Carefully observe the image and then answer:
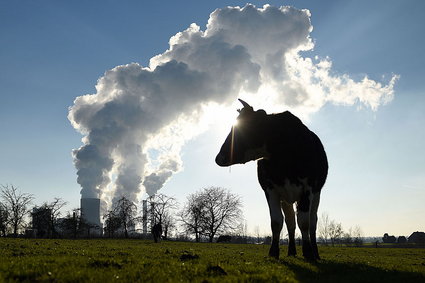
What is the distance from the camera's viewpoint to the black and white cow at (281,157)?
8.95m

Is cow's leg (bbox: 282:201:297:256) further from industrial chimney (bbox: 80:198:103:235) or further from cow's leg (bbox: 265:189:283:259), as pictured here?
industrial chimney (bbox: 80:198:103:235)

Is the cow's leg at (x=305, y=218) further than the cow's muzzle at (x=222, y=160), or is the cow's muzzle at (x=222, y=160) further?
the cow's muzzle at (x=222, y=160)

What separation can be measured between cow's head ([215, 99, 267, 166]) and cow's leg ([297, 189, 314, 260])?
1.49 meters

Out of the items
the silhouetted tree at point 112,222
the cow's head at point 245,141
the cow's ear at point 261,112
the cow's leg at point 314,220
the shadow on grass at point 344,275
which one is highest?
the cow's ear at point 261,112

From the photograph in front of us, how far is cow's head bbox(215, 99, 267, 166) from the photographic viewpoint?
9.24 m

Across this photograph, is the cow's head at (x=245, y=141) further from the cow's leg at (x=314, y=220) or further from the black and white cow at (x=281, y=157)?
the cow's leg at (x=314, y=220)

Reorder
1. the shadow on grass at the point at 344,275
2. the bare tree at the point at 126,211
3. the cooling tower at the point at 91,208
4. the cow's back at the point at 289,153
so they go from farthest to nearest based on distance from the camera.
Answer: the cooling tower at the point at 91,208
the bare tree at the point at 126,211
the cow's back at the point at 289,153
the shadow on grass at the point at 344,275

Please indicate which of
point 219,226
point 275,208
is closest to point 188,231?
point 219,226

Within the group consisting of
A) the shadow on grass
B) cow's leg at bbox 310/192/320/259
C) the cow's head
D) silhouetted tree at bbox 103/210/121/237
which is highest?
the cow's head

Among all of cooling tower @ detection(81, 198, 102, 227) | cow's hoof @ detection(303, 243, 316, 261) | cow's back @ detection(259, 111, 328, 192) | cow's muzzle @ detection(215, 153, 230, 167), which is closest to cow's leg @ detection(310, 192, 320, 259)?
cow's hoof @ detection(303, 243, 316, 261)

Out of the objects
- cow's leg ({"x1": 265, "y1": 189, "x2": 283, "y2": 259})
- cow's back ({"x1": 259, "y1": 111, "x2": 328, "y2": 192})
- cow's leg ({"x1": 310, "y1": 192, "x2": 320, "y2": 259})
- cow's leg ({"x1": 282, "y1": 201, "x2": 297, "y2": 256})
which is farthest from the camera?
cow's leg ({"x1": 282, "y1": 201, "x2": 297, "y2": 256})

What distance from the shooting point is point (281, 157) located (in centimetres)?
902

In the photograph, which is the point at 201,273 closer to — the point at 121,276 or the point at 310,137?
the point at 121,276

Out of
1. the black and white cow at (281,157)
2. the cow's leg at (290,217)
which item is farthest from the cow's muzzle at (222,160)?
the cow's leg at (290,217)
